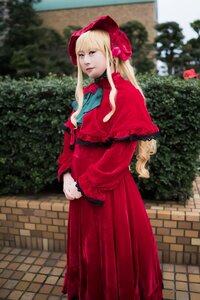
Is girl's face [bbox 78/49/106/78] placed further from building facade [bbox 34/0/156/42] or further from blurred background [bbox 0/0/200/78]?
building facade [bbox 34/0/156/42]

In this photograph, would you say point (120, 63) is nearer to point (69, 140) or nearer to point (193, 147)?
point (69, 140)

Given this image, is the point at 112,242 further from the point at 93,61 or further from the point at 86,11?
the point at 86,11

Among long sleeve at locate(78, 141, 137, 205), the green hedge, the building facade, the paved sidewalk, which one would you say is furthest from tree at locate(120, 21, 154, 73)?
long sleeve at locate(78, 141, 137, 205)

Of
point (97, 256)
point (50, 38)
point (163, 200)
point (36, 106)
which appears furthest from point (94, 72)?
point (50, 38)

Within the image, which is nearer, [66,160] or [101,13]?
[66,160]

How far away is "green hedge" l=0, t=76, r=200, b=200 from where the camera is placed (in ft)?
8.92

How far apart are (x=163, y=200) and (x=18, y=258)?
4.76 feet

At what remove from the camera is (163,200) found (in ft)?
9.82

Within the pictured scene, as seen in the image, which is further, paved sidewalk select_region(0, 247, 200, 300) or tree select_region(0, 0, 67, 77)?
tree select_region(0, 0, 67, 77)

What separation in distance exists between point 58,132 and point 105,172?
144 cm

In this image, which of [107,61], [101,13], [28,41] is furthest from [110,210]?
[101,13]

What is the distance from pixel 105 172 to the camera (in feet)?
5.06

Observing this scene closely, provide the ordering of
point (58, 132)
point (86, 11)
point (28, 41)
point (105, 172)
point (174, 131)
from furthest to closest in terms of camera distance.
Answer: point (86, 11)
point (28, 41)
point (58, 132)
point (174, 131)
point (105, 172)

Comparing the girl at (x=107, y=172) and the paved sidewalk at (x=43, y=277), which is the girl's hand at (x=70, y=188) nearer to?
the girl at (x=107, y=172)
